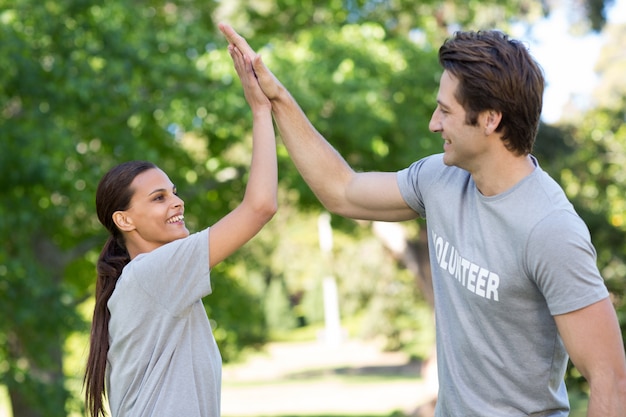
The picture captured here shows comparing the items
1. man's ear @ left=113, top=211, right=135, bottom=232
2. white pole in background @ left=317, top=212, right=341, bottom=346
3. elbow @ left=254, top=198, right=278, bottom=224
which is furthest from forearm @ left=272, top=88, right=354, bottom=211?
white pole in background @ left=317, top=212, right=341, bottom=346

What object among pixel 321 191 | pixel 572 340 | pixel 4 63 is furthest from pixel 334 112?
pixel 572 340

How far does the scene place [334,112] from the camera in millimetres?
13289

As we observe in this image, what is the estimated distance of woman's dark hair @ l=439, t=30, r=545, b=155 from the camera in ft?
8.25

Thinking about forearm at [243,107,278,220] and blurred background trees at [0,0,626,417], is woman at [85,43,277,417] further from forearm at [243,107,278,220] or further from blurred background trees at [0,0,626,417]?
blurred background trees at [0,0,626,417]

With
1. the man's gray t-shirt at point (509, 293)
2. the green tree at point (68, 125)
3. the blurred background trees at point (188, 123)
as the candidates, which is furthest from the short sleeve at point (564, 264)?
the green tree at point (68, 125)

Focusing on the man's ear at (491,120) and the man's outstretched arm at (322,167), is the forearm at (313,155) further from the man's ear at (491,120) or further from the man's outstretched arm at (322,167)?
the man's ear at (491,120)

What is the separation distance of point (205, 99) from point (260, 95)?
8726mm

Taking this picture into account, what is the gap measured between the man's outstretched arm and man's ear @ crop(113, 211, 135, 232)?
613 mm

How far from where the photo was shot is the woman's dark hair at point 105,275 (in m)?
3.04

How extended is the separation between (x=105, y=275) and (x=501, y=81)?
148cm

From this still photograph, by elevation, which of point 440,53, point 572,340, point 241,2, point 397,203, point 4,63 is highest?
point 241,2

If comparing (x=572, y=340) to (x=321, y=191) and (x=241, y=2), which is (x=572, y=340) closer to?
(x=321, y=191)

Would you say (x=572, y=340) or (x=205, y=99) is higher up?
(x=205, y=99)

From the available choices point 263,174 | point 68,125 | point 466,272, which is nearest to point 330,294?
point 68,125
